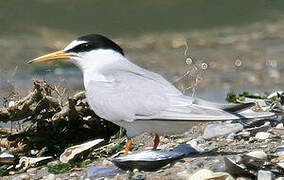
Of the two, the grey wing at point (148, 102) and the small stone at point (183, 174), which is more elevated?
the grey wing at point (148, 102)

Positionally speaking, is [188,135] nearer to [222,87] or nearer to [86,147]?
[86,147]

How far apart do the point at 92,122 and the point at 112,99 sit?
0.86m

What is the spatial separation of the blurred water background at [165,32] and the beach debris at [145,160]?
293 inches

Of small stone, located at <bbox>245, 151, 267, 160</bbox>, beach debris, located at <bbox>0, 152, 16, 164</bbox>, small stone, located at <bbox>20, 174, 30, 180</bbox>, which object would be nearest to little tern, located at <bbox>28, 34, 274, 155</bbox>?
small stone, located at <bbox>245, 151, 267, 160</bbox>

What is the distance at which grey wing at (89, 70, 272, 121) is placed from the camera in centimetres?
602

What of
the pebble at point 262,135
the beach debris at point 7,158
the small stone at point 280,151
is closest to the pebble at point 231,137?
the pebble at point 262,135

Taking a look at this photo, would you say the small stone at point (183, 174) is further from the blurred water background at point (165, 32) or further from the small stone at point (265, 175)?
the blurred water background at point (165, 32)

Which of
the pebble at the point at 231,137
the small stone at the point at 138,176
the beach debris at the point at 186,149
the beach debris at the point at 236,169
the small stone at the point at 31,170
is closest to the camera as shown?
the beach debris at the point at 236,169

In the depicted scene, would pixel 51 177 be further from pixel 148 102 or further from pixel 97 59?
pixel 97 59

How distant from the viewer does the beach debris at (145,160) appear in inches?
233

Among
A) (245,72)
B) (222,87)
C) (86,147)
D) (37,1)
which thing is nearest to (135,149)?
(86,147)

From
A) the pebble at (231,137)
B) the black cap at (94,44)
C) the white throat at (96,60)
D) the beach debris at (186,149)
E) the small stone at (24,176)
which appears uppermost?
the black cap at (94,44)

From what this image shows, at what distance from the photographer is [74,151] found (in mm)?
6598

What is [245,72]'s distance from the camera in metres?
14.2
